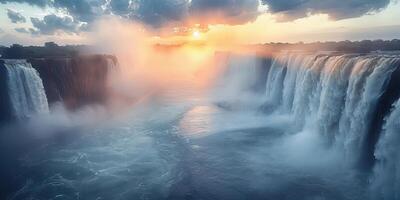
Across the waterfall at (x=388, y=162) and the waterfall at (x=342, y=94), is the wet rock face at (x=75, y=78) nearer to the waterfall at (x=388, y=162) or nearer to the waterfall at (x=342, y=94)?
the waterfall at (x=342, y=94)

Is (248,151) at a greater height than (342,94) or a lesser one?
lesser

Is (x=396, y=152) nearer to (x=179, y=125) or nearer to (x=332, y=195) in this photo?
(x=332, y=195)

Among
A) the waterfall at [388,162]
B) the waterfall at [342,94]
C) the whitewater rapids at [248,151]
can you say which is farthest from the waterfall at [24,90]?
the waterfall at [388,162]

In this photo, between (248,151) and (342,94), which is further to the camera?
(248,151)

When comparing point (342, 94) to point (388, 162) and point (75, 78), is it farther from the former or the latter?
point (75, 78)

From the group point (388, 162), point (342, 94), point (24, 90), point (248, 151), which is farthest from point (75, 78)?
point (388, 162)

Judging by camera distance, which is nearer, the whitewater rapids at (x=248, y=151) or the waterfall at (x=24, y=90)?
the whitewater rapids at (x=248, y=151)

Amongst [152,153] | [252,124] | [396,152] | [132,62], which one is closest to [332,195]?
[396,152]
